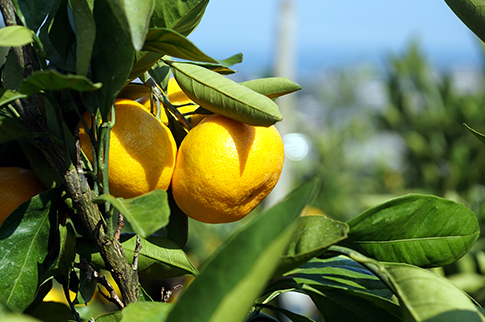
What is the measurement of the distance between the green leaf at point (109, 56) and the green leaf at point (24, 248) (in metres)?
0.10

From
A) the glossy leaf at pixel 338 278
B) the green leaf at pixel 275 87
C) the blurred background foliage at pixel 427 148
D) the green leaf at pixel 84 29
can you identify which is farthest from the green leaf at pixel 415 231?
the blurred background foliage at pixel 427 148

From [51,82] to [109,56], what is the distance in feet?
0.21

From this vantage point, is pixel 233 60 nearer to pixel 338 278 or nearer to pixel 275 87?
pixel 275 87

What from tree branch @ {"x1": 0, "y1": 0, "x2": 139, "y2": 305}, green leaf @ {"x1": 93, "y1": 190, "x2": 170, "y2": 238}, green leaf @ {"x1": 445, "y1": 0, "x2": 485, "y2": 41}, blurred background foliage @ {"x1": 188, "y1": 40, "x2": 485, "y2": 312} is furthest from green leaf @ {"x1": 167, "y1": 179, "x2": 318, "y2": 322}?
blurred background foliage @ {"x1": 188, "y1": 40, "x2": 485, "y2": 312}

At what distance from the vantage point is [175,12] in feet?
1.11

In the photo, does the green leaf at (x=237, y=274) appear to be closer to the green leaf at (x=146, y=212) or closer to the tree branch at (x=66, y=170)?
the green leaf at (x=146, y=212)

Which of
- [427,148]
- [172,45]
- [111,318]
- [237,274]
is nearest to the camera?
→ [237,274]

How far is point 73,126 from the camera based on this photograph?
378mm

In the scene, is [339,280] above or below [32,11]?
below

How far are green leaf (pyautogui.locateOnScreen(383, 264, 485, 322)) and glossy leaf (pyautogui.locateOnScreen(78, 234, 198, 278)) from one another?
0.19m

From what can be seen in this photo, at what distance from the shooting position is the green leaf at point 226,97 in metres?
0.34

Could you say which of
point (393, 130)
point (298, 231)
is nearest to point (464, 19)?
point (298, 231)

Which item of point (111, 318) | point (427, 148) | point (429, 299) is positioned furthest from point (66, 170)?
point (427, 148)

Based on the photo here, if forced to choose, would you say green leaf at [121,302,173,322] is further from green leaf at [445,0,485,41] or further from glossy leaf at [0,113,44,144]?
green leaf at [445,0,485,41]
